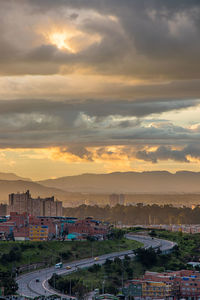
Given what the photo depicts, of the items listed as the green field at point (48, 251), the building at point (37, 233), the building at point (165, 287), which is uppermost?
the building at point (37, 233)

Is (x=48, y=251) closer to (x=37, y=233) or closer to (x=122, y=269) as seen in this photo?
(x=37, y=233)

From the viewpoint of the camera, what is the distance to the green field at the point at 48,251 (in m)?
127

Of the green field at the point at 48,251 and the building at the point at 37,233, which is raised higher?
the building at the point at 37,233

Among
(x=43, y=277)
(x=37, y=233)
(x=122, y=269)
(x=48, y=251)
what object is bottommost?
(x=43, y=277)

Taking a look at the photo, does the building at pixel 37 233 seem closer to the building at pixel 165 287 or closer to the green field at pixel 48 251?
the green field at pixel 48 251

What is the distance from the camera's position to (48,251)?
13825 centimetres

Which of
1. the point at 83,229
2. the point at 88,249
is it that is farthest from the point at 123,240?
the point at 88,249

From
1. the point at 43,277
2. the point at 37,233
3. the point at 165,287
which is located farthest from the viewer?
the point at 37,233

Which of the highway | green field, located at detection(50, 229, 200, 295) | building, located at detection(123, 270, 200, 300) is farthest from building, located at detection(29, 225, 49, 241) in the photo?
building, located at detection(123, 270, 200, 300)

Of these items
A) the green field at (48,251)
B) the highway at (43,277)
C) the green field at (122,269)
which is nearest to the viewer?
the highway at (43,277)

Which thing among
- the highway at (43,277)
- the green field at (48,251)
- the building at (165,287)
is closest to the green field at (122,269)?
the highway at (43,277)

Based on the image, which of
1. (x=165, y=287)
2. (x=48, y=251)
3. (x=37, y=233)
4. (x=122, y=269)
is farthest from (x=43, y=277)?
(x=37, y=233)

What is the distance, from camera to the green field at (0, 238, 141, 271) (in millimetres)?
126875

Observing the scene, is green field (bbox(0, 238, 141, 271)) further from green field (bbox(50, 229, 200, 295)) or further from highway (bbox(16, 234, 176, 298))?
green field (bbox(50, 229, 200, 295))
